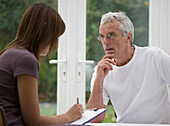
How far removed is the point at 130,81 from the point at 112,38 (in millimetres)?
365

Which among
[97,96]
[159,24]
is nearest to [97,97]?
[97,96]

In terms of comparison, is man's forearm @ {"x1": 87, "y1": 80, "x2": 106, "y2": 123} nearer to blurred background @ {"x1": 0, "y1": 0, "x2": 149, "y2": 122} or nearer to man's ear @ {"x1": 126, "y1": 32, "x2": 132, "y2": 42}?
man's ear @ {"x1": 126, "y1": 32, "x2": 132, "y2": 42}

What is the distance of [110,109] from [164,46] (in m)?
0.82

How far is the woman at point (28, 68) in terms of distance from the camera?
3.43 feet

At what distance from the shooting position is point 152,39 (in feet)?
8.43

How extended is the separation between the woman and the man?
2.54 feet

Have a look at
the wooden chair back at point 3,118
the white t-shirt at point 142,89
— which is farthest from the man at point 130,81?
the wooden chair back at point 3,118

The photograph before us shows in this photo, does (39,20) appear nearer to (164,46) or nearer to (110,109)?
(110,109)

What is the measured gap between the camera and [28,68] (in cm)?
104

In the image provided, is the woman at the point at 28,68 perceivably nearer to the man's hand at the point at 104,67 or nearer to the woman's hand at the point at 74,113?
the woman's hand at the point at 74,113

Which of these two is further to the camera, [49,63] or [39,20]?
[49,63]

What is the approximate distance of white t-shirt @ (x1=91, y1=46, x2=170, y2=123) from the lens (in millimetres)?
1898

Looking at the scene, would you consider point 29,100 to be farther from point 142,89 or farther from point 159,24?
point 159,24

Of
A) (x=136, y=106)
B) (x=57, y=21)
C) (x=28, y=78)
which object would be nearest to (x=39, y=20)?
(x=57, y=21)
